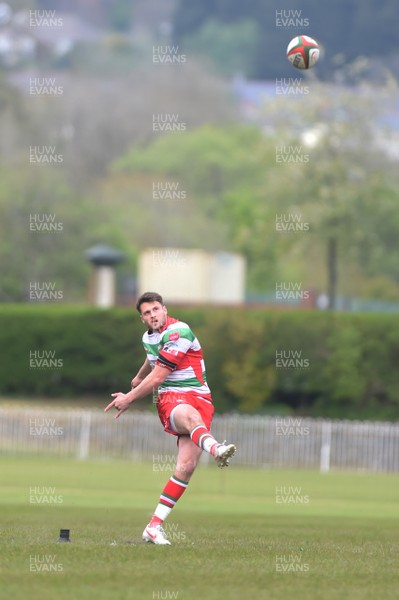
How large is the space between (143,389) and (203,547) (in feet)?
4.98

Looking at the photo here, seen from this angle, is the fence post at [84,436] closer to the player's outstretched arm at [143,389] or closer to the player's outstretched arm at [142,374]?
the player's outstretched arm at [142,374]

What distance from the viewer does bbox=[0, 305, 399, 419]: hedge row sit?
50.6m

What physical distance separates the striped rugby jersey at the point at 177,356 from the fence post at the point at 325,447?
2644 centimetres

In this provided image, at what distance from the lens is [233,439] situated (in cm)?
4009

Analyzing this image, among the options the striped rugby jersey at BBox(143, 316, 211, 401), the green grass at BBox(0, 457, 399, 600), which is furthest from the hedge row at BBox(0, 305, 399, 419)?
the striped rugby jersey at BBox(143, 316, 211, 401)

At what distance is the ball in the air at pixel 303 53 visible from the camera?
20.2 meters

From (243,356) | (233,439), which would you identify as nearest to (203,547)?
(233,439)

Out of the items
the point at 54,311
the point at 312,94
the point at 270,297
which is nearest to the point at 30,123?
the point at 270,297

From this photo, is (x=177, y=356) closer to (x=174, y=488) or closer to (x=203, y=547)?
(x=174, y=488)

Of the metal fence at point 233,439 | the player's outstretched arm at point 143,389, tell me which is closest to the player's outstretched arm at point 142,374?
the player's outstretched arm at point 143,389

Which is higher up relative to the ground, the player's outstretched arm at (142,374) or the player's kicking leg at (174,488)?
the player's outstretched arm at (142,374)

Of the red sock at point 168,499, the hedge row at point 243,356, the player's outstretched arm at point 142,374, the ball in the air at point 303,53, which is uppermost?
the ball in the air at point 303,53

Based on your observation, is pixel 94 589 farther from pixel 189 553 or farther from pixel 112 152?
pixel 112 152

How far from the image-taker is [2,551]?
11.5 meters
